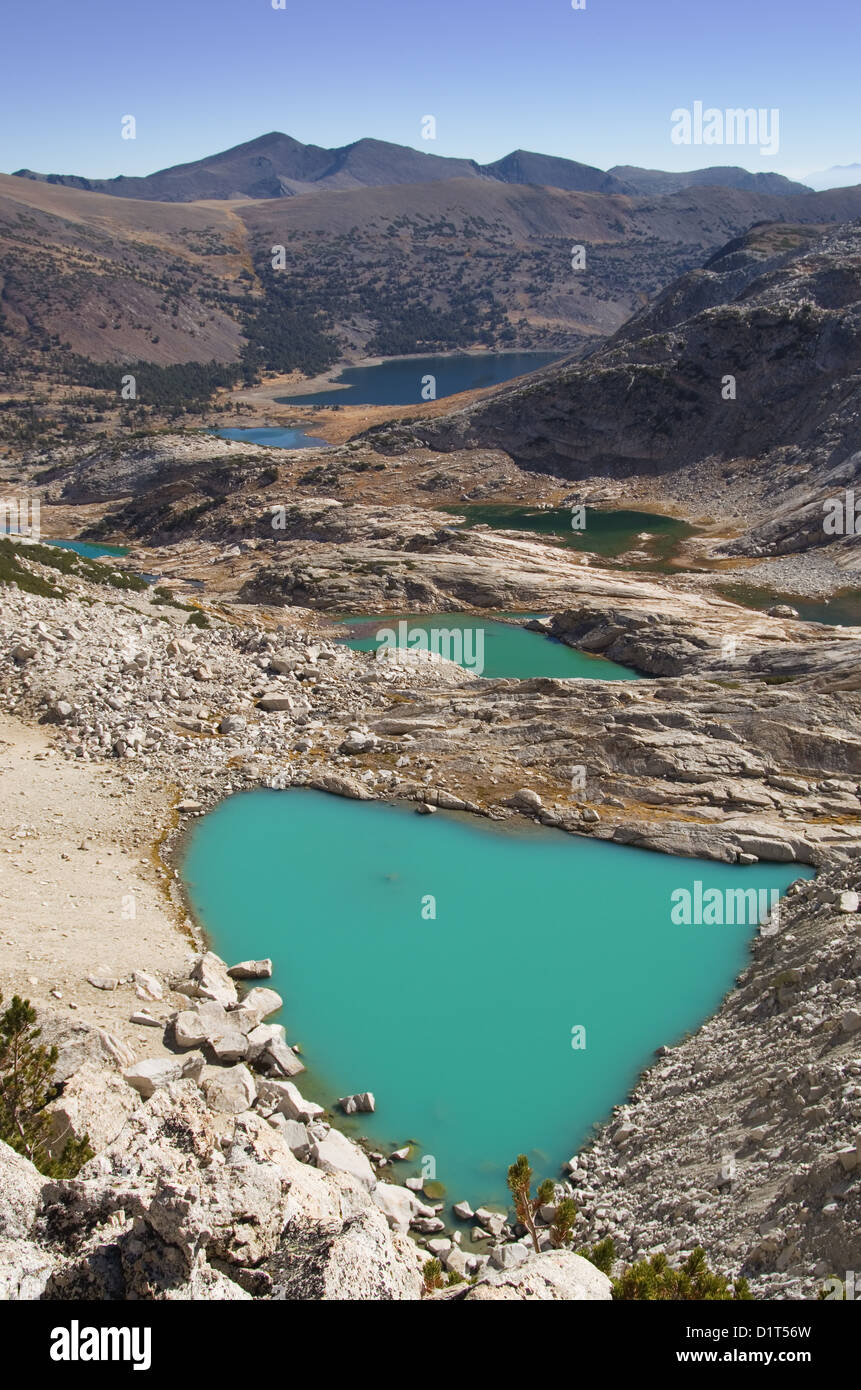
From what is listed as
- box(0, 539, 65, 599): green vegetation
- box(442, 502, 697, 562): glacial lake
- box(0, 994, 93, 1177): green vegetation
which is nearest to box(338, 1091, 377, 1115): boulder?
box(0, 994, 93, 1177): green vegetation

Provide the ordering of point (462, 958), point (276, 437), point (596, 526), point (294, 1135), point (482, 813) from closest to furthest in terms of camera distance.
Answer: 1. point (294, 1135)
2. point (462, 958)
3. point (482, 813)
4. point (596, 526)
5. point (276, 437)

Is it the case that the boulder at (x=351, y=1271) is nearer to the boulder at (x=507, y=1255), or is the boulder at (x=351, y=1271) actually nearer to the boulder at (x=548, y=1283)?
the boulder at (x=548, y=1283)

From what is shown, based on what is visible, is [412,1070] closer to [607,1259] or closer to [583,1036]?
[583,1036]

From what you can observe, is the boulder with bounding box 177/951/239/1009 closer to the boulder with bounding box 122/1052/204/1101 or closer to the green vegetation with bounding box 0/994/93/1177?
the boulder with bounding box 122/1052/204/1101

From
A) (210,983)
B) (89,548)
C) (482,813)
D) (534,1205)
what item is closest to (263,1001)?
(210,983)

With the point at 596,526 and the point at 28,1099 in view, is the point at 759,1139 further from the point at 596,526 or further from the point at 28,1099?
the point at 596,526

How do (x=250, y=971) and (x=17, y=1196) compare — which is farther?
(x=250, y=971)
